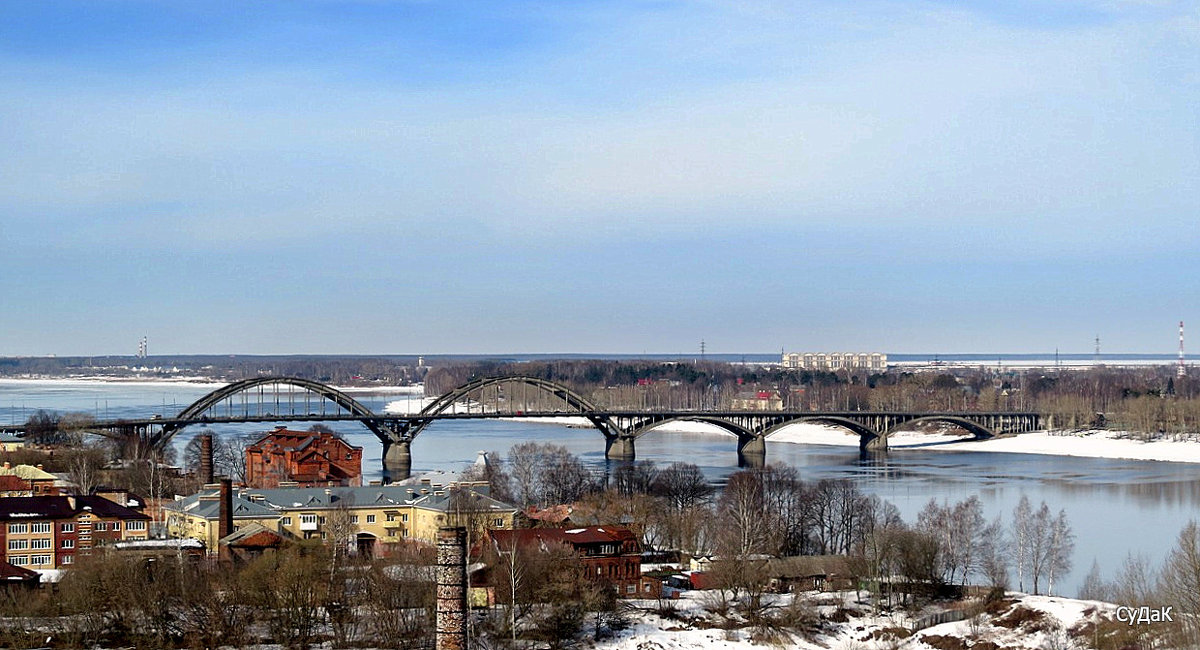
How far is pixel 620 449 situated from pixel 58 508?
49.0 metres

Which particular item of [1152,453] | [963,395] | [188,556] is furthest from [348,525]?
[963,395]

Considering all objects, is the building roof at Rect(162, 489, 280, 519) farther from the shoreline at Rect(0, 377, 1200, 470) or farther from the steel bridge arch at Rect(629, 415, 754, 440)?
the shoreline at Rect(0, 377, 1200, 470)

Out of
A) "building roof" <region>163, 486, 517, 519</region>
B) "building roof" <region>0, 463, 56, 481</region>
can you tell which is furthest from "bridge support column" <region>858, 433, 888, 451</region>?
"building roof" <region>0, 463, 56, 481</region>

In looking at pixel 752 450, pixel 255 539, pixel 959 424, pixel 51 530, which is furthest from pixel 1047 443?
pixel 51 530

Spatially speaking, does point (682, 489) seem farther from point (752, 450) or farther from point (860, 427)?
point (860, 427)

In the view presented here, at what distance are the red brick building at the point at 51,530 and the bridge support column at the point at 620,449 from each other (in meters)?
45.7

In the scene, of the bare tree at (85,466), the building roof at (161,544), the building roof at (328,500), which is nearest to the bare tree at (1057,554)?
the building roof at (328,500)

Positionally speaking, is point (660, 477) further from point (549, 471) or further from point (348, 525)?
point (348, 525)

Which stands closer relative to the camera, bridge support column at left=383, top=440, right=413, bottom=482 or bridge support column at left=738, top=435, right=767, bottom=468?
bridge support column at left=383, top=440, right=413, bottom=482

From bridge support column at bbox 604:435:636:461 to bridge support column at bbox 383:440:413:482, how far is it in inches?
433

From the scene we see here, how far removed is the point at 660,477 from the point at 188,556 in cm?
2632

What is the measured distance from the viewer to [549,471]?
58500 mm

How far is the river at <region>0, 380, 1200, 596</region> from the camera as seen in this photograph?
4906cm

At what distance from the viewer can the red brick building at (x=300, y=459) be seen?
6219 centimetres
